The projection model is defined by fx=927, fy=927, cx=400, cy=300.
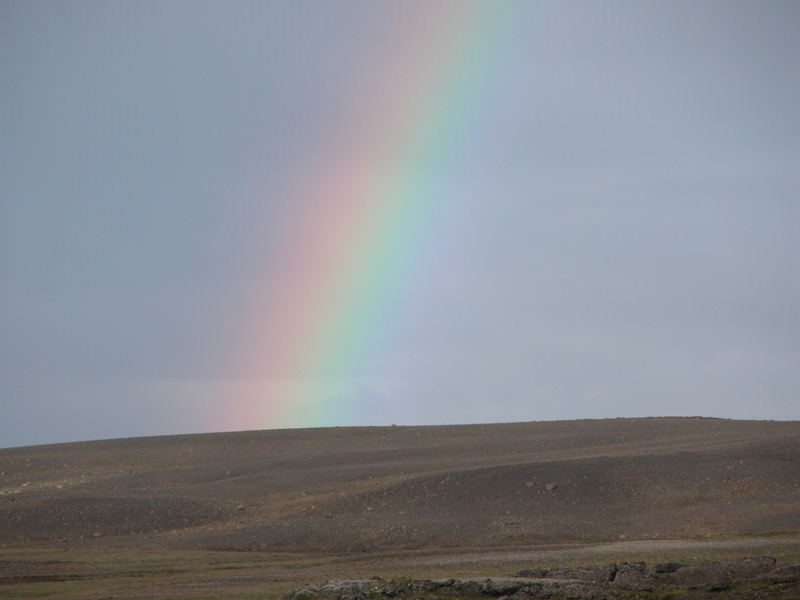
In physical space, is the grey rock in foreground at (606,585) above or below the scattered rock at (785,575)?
below

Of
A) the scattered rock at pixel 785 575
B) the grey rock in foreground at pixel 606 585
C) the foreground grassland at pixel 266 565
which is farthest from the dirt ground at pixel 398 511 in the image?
the scattered rock at pixel 785 575

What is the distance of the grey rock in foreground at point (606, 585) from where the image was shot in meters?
16.3

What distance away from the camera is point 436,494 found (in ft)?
115

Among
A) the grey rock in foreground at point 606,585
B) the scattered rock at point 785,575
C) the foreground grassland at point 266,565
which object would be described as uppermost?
the scattered rock at point 785,575

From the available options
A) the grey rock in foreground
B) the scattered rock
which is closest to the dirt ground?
the grey rock in foreground

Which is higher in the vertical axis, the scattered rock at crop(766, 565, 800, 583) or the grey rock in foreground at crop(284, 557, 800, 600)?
the scattered rock at crop(766, 565, 800, 583)

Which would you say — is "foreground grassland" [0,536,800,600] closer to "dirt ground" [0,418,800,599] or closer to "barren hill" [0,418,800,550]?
"dirt ground" [0,418,800,599]

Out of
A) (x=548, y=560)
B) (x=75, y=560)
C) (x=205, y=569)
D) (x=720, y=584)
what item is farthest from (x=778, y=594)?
(x=75, y=560)

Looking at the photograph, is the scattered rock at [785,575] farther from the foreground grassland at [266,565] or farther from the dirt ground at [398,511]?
the dirt ground at [398,511]

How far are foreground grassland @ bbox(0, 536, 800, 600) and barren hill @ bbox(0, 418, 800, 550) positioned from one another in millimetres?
2277

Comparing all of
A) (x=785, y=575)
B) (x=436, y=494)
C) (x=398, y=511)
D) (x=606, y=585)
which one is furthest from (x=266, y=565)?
(x=785, y=575)

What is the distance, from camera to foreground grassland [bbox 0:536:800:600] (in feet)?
66.3

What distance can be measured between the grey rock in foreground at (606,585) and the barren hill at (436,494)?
10.3m

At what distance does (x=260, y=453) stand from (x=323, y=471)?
1223 centimetres
